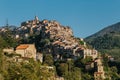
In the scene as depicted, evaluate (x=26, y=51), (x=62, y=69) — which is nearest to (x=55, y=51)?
(x=62, y=69)

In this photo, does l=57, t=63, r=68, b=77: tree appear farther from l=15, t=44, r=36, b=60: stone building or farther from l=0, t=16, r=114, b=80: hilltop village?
l=15, t=44, r=36, b=60: stone building

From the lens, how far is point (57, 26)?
15338 centimetres

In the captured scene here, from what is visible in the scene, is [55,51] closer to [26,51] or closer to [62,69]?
[62,69]

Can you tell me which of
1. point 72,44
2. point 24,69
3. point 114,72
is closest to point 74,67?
point 114,72

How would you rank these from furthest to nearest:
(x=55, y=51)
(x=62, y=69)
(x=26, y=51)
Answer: (x=55, y=51)
(x=62, y=69)
(x=26, y=51)

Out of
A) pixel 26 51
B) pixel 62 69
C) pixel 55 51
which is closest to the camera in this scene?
pixel 26 51

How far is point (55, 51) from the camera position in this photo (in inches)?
5064

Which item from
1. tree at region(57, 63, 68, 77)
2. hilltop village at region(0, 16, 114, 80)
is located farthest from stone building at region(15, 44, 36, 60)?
tree at region(57, 63, 68, 77)

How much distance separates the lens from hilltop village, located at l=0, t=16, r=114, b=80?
328 ft

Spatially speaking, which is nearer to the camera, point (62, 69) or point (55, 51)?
point (62, 69)

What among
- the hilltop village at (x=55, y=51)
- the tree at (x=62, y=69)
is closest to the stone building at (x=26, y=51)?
the hilltop village at (x=55, y=51)

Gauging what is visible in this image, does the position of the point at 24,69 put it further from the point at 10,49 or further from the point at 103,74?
the point at 103,74

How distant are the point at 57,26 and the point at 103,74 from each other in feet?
156

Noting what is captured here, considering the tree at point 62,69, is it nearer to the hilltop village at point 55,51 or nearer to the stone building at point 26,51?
the hilltop village at point 55,51
